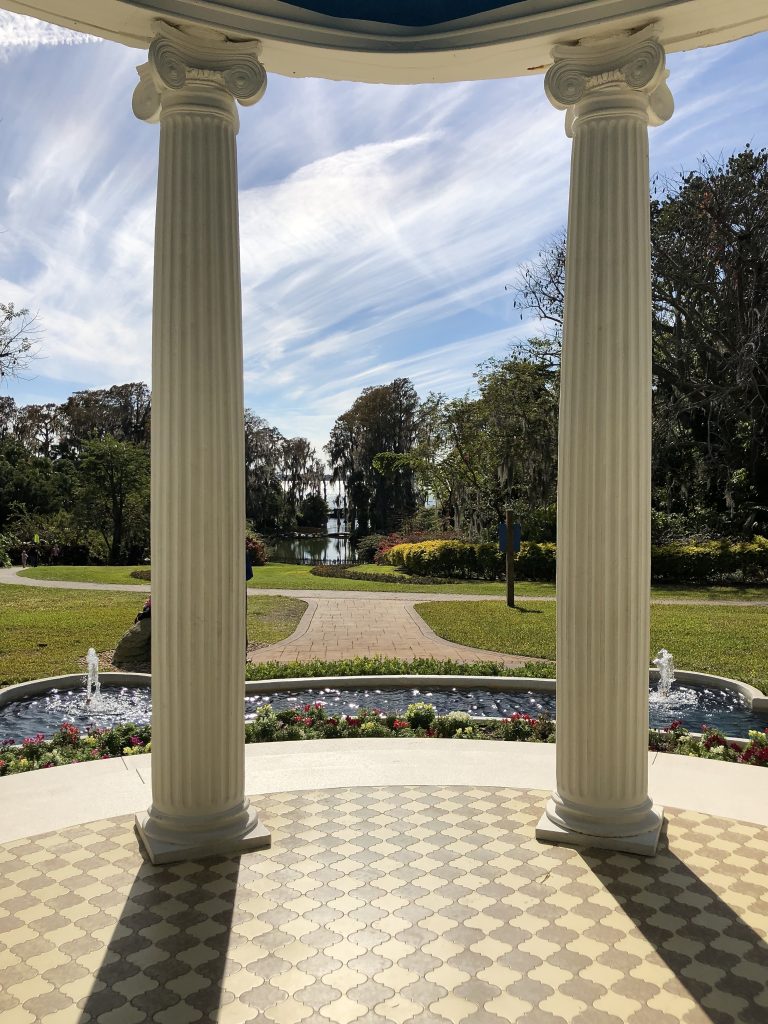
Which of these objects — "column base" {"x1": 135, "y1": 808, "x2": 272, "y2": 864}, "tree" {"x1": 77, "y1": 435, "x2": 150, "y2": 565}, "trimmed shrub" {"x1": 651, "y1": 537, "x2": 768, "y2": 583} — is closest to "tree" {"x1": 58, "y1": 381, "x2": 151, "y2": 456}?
"tree" {"x1": 77, "y1": 435, "x2": 150, "y2": 565}

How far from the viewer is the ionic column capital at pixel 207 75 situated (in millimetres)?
4324

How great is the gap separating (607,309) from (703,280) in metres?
26.2

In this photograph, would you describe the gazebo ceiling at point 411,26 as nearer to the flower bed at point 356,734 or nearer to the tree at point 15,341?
the flower bed at point 356,734

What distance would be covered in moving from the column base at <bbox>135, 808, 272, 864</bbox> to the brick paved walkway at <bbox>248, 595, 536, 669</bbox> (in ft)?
27.6

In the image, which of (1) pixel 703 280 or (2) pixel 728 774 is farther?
(1) pixel 703 280

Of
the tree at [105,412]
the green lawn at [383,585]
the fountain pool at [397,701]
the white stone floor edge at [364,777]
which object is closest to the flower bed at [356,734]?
the white stone floor edge at [364,777]

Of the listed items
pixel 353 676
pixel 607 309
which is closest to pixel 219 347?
pixel 607 309

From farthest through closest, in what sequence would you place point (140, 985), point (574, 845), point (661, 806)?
point (661, 806), point (574, 845), point (140, 985)

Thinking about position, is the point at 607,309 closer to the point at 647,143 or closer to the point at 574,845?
the point at 647,143

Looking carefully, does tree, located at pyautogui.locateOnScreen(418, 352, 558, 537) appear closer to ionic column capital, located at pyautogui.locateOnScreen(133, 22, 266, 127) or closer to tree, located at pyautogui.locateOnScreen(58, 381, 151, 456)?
ionic column capital, located at pyautogui.locateOnScreen(133, 22, 266, 127)

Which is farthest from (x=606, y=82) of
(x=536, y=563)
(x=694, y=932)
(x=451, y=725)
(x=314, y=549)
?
(x=314, y=549)

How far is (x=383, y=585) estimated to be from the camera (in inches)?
993

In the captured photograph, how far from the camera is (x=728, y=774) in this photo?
5.78 m

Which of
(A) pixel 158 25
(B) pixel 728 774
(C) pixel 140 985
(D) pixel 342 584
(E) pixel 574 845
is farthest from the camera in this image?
(D) pixel 342 584
